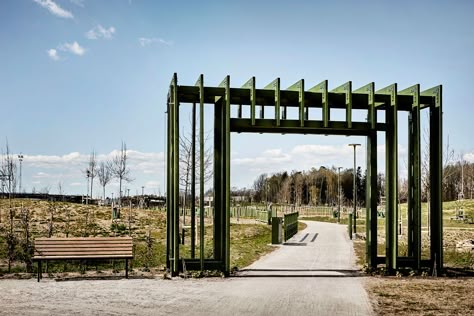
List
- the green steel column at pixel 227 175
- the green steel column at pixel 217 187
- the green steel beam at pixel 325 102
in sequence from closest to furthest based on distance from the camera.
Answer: the green steel column at pixel 227 175 < the green steel column at pixel 217 187 < the green steel beam at pixel 325 102

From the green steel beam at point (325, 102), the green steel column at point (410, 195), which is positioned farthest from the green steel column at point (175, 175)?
the green steel column at point (410, 195)

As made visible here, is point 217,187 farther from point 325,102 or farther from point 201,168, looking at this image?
point 325,102

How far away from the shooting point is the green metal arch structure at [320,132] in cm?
1324

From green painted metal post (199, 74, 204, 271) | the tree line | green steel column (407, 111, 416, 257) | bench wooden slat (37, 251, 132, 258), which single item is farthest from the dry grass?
the tree line

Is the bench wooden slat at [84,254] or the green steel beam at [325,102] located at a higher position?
the green steel beam at [325,102]

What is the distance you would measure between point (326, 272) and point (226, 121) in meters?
4.80

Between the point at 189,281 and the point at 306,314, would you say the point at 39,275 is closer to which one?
the point at 189,281

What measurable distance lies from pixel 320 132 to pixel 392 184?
2.28m

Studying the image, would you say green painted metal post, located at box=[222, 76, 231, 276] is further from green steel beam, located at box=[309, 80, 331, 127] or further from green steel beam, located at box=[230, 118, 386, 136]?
green steel beam, located at box=[309, 80, 331, 127]

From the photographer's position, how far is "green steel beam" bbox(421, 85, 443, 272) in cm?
1409

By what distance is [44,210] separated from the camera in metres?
34.4

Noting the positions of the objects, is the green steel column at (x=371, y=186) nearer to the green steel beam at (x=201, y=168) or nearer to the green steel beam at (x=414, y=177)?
the green steel beam at (x=414, y=177)

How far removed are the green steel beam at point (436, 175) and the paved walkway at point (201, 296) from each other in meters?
2.24

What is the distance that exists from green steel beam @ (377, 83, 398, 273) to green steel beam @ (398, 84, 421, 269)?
614 mm
